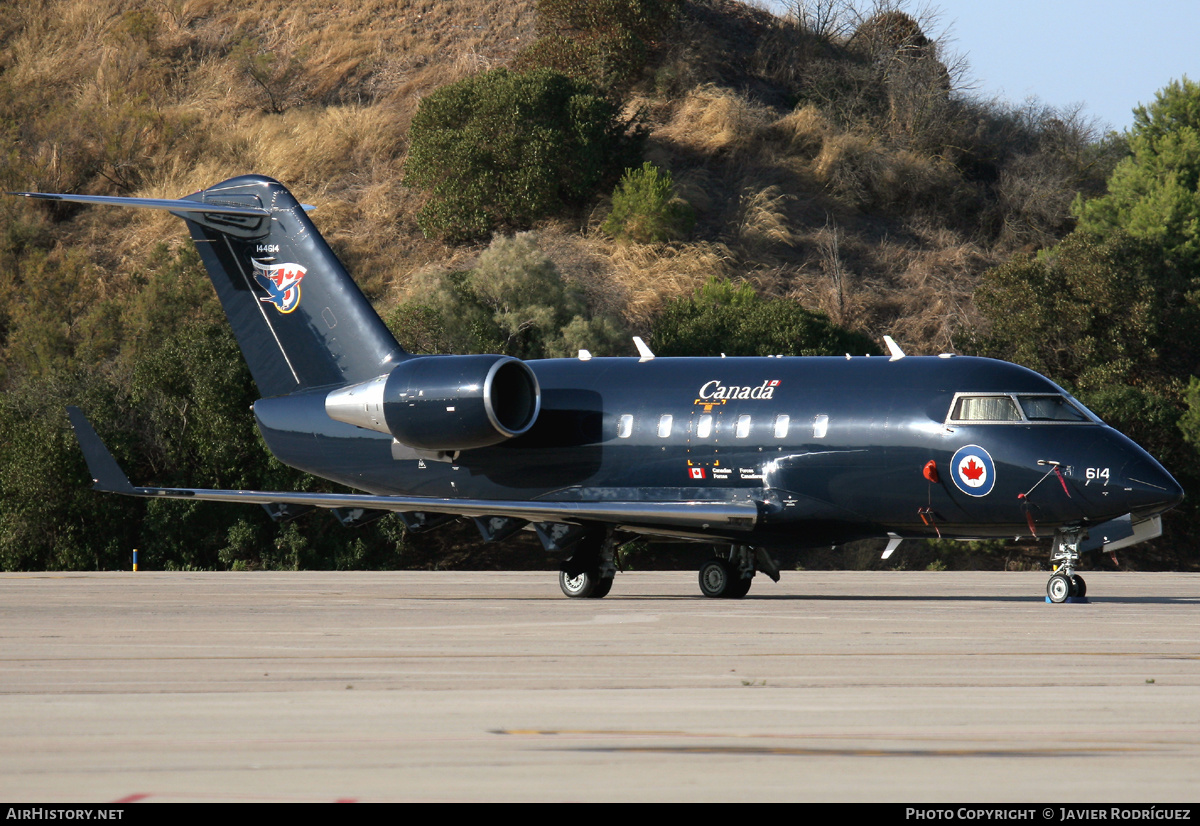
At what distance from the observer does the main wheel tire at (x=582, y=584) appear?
79.3 feet

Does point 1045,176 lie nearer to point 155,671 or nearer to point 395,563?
point 395,563

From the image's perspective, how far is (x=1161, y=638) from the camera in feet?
52.5

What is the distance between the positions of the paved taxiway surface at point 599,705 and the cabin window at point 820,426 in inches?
145

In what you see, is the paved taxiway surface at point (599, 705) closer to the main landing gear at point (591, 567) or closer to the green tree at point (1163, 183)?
the main landing gear at point (591, 567)

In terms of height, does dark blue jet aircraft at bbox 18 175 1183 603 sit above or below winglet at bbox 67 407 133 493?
above

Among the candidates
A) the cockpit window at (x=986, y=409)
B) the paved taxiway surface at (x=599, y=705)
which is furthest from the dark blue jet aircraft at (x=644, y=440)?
the paved taxiway surface at (x=599, y=705)

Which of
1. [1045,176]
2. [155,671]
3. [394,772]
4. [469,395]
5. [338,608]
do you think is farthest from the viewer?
[1045,176]

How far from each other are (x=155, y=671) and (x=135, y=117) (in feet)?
249

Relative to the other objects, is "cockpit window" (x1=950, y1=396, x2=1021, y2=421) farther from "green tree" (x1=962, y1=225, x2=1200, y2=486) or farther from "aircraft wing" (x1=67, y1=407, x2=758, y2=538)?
"green tree" (x1=962, y1=225, x2=1200, y2=486)

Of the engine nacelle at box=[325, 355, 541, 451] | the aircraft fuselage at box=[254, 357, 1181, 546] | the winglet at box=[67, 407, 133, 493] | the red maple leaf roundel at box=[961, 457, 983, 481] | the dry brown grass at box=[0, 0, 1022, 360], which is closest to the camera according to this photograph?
the aircraft fuselage at box=[254, 357, 1181, 546]

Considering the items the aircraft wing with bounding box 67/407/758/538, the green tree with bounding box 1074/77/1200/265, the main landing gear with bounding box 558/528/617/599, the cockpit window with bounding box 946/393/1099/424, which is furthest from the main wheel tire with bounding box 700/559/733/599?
the green tree with bounding box 1074/77/1200/265

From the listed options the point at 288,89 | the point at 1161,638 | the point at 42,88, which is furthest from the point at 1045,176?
the point at 1161,638

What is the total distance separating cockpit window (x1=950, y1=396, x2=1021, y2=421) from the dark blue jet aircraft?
0.03 meters

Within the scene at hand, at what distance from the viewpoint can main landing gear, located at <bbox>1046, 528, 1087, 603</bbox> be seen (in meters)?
21.7
